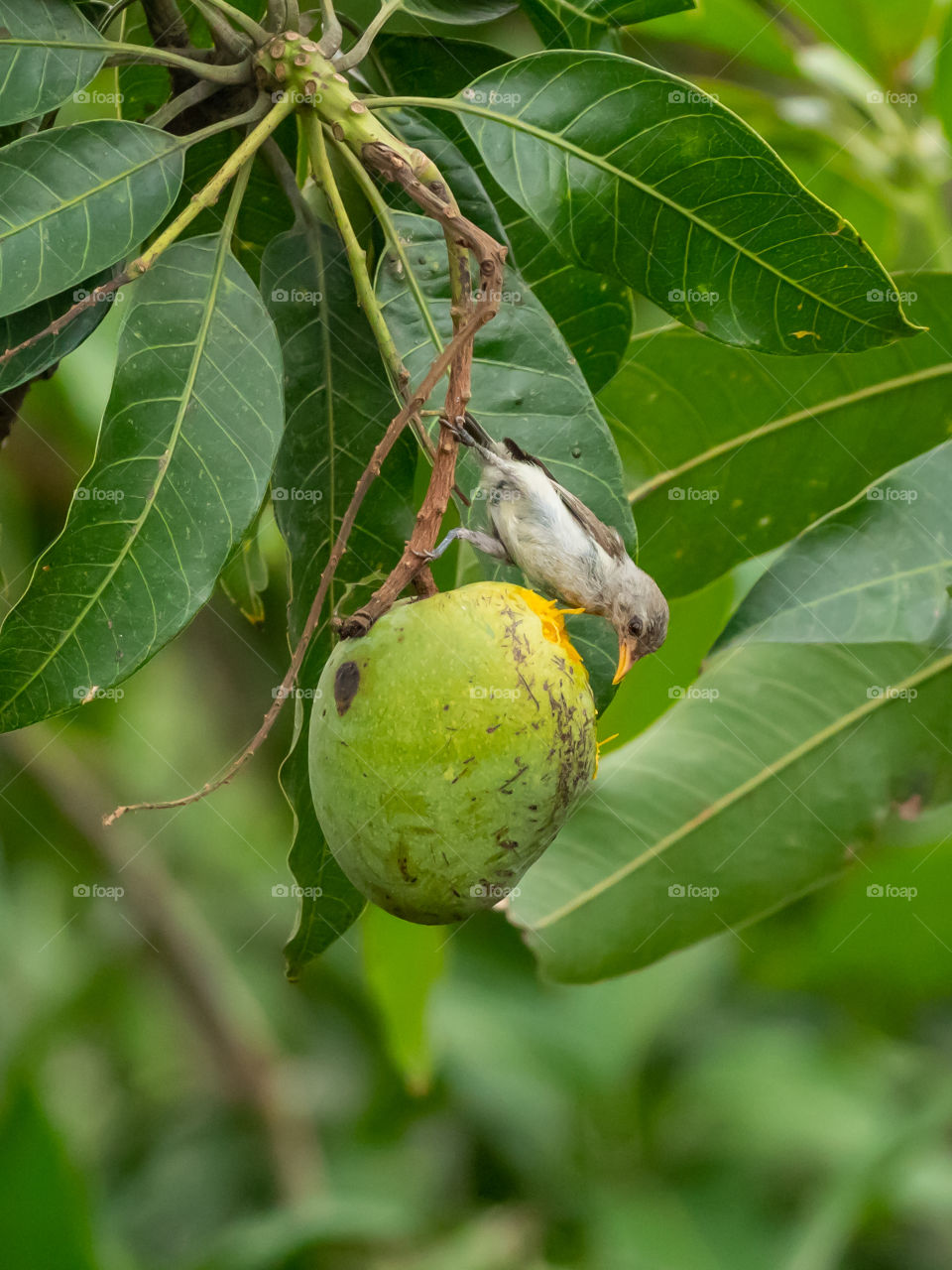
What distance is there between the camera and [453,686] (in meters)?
0.82

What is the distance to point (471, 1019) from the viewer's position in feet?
8.79

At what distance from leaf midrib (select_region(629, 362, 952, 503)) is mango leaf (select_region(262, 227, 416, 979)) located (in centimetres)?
47

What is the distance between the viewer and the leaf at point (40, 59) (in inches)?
37.1

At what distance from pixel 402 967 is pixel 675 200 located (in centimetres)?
128

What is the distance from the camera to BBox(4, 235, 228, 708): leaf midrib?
0.91m

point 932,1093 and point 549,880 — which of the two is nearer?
point 549,880

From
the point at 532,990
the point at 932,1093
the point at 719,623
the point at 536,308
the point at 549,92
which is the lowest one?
the point at 532,990

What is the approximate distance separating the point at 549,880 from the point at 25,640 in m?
0.89

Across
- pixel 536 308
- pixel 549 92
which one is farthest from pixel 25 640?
pixel 549 92

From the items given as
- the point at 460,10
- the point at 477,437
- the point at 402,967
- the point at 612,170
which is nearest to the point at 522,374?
the point at 477,437

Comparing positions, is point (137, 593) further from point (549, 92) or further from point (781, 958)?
point (781, 958)

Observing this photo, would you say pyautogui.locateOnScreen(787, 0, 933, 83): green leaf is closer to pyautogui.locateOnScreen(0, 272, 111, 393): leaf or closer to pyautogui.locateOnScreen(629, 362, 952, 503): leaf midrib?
pyautogui.locateOnScreen(629, 362, 952, 503): leaf midrib

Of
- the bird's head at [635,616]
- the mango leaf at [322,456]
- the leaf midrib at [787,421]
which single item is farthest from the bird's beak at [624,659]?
the leaf midrib at [787,421]

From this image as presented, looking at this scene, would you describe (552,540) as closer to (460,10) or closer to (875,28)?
(460,10)
